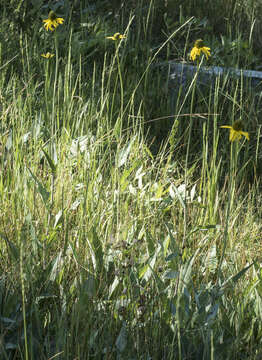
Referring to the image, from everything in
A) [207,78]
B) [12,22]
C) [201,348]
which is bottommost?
[201,348]

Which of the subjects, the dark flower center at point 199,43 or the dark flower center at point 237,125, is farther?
the dark flower center at point 199,43

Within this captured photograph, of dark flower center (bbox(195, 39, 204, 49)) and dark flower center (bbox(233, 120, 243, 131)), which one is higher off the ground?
dark flower center (bbox(195, 39, 204, 49))

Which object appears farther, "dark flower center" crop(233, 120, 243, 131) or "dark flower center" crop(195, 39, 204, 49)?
"dark flower center" crop(195, 39, 204, 49)

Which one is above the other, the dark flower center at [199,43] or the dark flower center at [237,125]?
the dark flower center at [199,43]

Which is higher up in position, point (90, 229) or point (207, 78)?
point (207, 78)

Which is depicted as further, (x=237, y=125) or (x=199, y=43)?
(x=199, y=43)

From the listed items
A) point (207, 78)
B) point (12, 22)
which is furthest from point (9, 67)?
point (207, 78)

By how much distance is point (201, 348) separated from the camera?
4.18 ft

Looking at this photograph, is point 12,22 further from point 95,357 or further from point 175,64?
point 95,357

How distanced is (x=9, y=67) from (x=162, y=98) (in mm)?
912

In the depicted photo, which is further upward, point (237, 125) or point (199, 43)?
point (199, 43)

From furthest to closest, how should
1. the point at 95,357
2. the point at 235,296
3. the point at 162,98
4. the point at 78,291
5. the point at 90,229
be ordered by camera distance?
the point at 162,98
the point at 90,229
the point at 235,296
the point at 78,291
the point at 95,357

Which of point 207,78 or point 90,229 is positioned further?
point 207,78

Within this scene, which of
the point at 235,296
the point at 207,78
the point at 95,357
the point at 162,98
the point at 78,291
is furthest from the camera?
the point at 207,78
